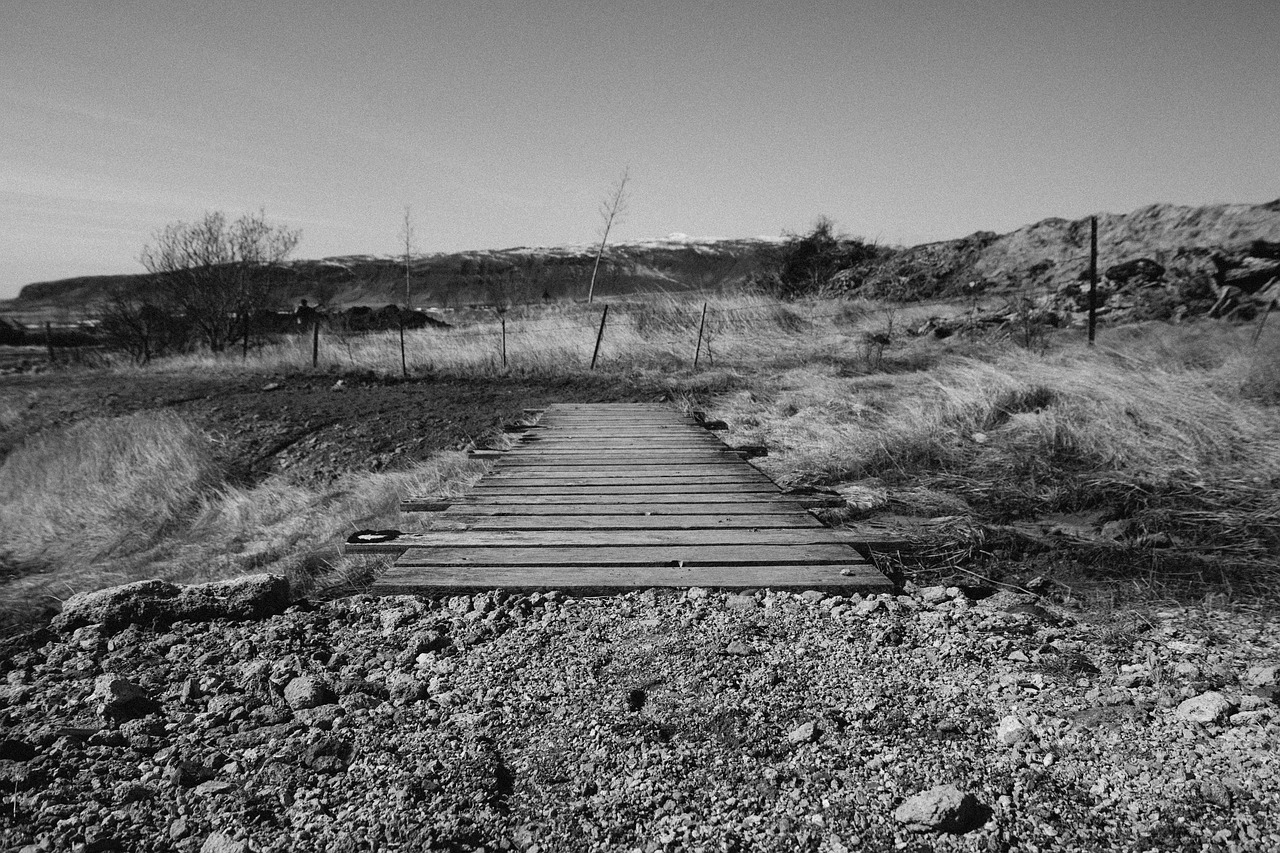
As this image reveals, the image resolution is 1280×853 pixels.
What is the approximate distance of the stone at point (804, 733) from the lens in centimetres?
180

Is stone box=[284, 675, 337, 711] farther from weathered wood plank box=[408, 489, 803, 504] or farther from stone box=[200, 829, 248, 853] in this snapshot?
weathered wood plank box=[408, 489, 803, 504]

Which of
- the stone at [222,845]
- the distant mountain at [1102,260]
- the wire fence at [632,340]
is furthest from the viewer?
the distant mountain at [1102,260]

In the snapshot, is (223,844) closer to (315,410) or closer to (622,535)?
(622,535)

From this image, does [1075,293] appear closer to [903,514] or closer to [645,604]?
[903,514]

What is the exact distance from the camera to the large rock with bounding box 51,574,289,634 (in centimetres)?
249

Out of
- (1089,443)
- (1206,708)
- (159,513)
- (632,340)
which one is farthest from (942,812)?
(632,340)

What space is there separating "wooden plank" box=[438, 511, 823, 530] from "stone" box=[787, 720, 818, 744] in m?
1.61

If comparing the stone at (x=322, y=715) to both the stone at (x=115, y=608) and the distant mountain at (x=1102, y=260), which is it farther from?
the distant mountain at (x=1102, y=260)

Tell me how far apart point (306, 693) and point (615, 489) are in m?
2.37

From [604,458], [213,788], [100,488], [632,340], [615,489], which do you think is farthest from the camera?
[632,340]

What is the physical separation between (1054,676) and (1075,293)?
13.9 m

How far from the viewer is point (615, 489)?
422 centimetres

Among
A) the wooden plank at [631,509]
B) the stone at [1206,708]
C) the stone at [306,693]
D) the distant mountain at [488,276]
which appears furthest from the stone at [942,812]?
Answer: the distant mountain at [488,276]

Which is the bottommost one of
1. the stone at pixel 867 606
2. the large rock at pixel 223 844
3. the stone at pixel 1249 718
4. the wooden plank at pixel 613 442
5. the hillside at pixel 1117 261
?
the large rock at pixel 223 844
